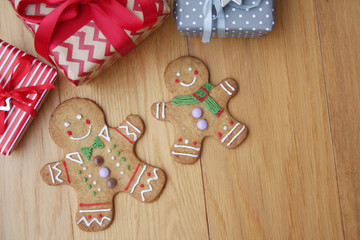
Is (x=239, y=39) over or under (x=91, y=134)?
over

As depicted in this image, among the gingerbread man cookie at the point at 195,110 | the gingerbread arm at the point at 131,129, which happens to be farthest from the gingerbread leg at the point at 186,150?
the gingerbread arm at the point at 131,129

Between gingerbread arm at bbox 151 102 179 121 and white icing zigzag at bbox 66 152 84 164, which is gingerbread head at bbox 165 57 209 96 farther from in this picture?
white icing zigzag at bbox 66 152 84 164

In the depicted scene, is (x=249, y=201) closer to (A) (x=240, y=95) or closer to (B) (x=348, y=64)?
(A) (x=240, y=95)

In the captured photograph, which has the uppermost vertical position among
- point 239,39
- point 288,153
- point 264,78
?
point 239,39

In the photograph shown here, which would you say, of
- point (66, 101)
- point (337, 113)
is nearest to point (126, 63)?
point (66, 101)

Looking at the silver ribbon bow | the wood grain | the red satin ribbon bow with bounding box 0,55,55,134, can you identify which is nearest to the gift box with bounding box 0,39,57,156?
the red satin ribbon bow with bounding box 0,55,55,134

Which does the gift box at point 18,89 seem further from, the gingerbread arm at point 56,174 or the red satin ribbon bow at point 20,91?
the gingerbread arm at point 56,174

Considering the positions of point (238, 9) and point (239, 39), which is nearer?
point (238, 9)

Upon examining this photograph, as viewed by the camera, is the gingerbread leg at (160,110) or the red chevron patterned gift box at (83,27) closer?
the red chevron patterned gift box at (83,27)
